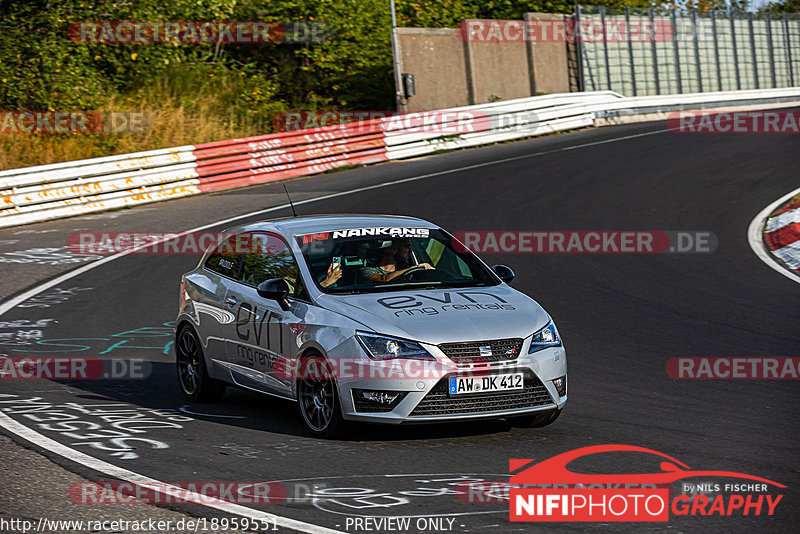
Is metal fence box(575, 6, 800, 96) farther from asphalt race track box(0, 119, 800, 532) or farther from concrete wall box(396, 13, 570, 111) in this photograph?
asphalt race track box(0, 119, 800, 532)

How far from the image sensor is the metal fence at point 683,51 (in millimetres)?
37594

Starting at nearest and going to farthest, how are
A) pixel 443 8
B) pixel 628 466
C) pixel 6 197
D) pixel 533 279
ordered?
pixel 628 466
pixel 533 279
pixel 6 197
pixel 443 8

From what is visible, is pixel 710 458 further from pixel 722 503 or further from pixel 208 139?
pixel 208 139

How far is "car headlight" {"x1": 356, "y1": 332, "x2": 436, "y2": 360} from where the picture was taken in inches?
287

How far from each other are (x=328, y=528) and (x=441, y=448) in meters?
1.97

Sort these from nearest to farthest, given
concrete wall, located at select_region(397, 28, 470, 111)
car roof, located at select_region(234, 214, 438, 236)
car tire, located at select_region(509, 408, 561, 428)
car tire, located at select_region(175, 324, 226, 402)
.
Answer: car tire, located at select_region(509, 408, 561, 428) → car roof, located at select_region(234, 214, 438, 236) → car tire, located at select_region(175, 324, 226, 402) → concrete wall, located at select_region(397, 28, 470, 111)

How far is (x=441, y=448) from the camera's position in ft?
24.1

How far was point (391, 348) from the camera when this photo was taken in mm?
7332

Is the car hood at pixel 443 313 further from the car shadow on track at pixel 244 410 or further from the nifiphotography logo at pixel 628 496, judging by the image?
the nifiphotography logo at pixel 628 496

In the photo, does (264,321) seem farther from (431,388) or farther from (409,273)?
(431,388)

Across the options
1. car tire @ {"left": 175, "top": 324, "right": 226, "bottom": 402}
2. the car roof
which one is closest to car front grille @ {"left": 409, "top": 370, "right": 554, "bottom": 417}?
the car roof

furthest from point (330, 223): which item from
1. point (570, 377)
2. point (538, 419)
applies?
point (570, 377)

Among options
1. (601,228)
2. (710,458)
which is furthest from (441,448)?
(601,228)

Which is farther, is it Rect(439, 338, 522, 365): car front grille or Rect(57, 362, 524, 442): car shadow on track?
Rect(57, 362, 524, 442): car shadow on track
